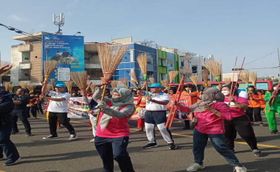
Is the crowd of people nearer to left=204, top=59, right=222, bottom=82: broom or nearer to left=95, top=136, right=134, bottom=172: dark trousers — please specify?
left=95, top=136, right=134, bottom=172: dark trousers

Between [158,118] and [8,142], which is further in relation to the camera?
[158,118]

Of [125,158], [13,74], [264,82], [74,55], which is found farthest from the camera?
[13,74]

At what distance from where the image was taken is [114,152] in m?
4.84

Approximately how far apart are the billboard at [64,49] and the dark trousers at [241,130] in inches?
1330

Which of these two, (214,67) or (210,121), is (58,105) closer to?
(214,67)

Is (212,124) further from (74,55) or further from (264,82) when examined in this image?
(74,55)

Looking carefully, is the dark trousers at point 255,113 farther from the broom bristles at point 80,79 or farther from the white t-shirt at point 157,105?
the broom bristles at point 80,79

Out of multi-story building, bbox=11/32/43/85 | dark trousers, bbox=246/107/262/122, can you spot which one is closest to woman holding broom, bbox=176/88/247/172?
dark trousers, bbox=246/107/262/122

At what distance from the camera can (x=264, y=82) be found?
27219 millimetres

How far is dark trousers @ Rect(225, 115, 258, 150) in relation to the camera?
7399mm

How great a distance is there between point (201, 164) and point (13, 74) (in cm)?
4275

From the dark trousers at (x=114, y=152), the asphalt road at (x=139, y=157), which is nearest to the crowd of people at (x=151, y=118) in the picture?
the dark trousers at (x=114, y=152)

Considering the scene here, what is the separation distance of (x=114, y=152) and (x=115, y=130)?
32 cm

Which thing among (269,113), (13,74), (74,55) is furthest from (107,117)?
(13,74)
